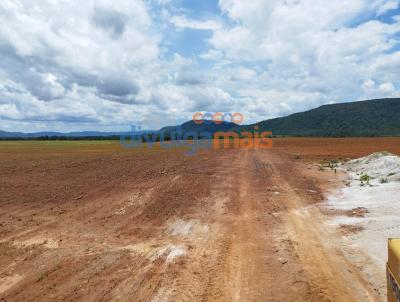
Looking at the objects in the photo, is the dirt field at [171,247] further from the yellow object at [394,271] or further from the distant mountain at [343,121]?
the distant mountain at [343,121]

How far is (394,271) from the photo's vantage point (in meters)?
2.87

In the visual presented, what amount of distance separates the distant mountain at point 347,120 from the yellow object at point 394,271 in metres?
140

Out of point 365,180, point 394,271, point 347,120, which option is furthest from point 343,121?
point 394,271

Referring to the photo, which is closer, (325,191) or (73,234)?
(73,234)

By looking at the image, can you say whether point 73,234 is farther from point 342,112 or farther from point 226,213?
point 342,112

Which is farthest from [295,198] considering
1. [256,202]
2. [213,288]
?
[213,288]

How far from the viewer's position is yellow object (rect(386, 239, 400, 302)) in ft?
9.16

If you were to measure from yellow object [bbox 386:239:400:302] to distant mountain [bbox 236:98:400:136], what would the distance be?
460ft

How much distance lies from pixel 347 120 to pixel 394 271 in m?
173

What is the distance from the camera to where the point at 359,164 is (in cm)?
1803

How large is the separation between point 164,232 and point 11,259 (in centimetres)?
297

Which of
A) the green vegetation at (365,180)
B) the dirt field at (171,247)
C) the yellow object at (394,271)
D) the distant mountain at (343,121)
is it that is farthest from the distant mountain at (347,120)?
the yellow object at (394,271)

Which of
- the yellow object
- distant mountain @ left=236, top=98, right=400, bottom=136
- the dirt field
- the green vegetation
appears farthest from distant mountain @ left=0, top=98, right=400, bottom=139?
the yellow object

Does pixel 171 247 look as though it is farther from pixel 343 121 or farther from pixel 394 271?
pixel 343 121
